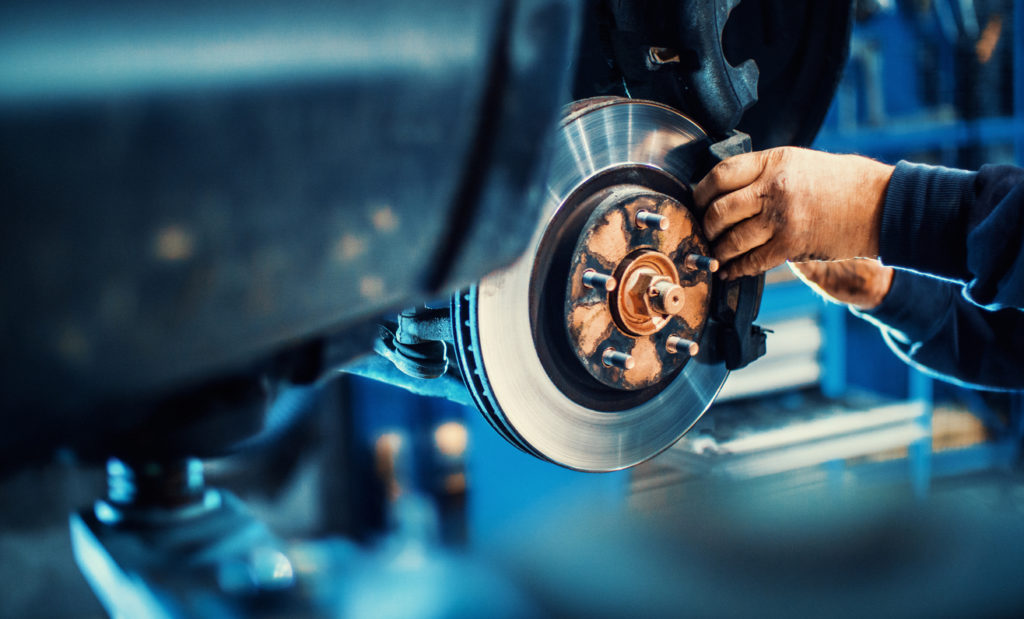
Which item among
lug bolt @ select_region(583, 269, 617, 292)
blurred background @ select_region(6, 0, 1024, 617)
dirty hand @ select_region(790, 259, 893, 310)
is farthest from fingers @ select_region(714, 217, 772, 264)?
blurred background @ select_region(6, 0, 1024, 617)

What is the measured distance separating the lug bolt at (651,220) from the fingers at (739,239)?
0.26 ft

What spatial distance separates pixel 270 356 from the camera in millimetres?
290

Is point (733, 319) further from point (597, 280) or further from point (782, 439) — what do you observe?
point (782, 439)

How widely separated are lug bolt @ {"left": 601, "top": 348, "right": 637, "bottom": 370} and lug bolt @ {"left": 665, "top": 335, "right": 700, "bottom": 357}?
0.13 ft

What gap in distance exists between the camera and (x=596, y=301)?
0.56 meters

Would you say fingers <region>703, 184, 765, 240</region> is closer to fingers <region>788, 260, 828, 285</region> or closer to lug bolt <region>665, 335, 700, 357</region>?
lug bolt <region>665, 335, 700, 357</region>

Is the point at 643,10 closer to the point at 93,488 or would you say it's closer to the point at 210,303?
the point at 210,303

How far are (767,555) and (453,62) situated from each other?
6.86 feet

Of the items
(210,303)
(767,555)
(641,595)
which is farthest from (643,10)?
(767,555)

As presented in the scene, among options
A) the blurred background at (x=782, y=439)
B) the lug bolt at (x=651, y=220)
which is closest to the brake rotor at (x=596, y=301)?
the lug bolt at (x=651, y=220)

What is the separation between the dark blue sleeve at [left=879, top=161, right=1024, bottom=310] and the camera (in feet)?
2.25

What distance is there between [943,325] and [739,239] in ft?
1.60

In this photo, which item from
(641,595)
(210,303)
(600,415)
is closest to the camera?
(210,303)

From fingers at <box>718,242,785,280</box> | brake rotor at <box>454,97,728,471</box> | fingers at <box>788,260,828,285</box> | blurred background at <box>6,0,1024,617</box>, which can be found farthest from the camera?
blurred background at <box>6,0,1024,617</box>
